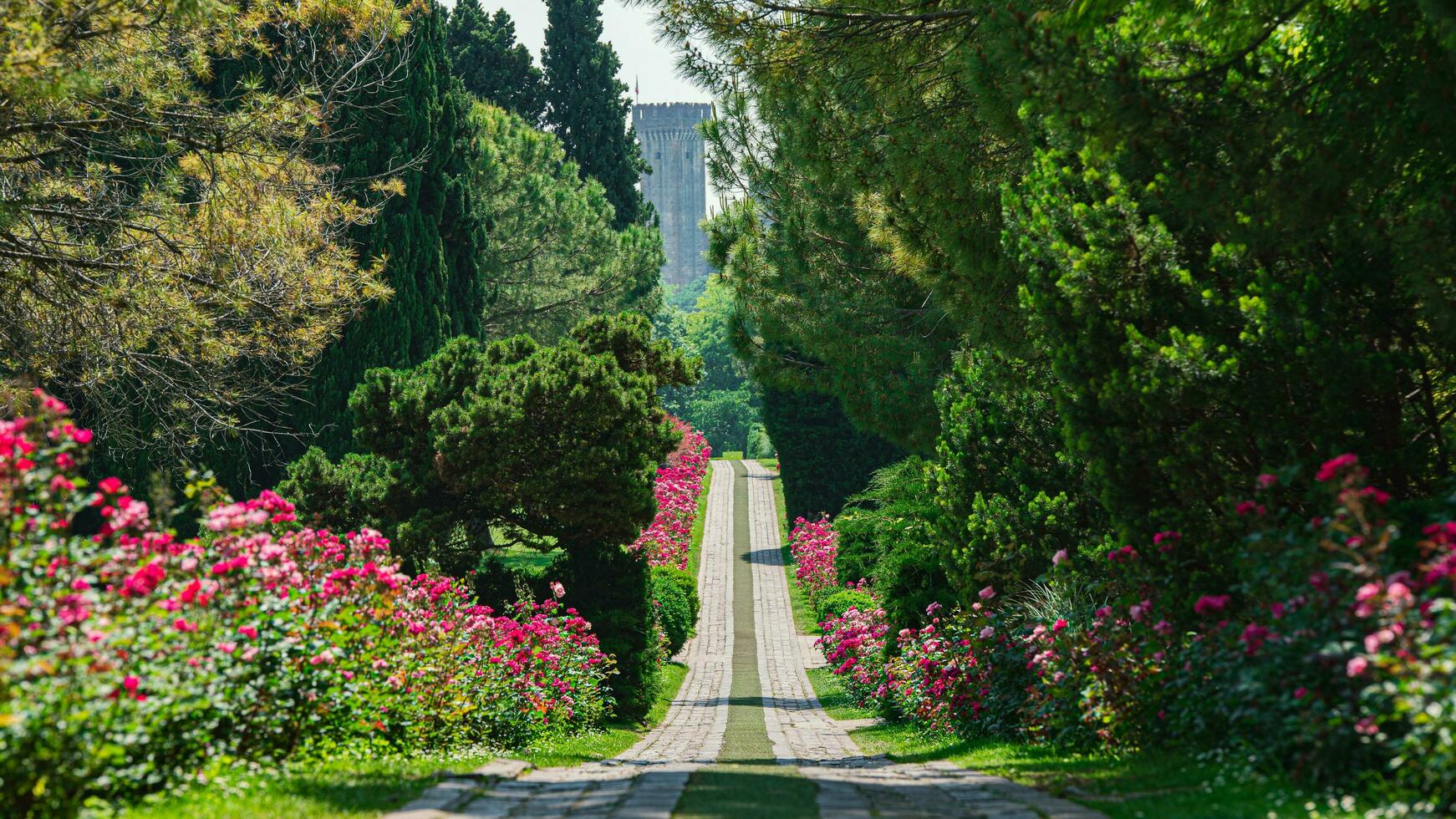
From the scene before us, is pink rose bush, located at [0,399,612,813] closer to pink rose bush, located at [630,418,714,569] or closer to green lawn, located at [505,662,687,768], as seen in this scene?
green lawn, located at [505,662,687,768]

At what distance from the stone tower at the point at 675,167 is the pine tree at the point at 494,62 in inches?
3455

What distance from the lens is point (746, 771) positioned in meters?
6.85

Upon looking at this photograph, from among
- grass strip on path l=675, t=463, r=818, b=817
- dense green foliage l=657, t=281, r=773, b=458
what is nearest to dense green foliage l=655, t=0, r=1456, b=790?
grass strip on path l=675, t=463, r=818, b=817

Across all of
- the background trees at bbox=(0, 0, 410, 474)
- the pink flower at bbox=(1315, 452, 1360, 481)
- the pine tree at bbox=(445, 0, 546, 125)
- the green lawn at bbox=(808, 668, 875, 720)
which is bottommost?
the green lawn at bbox=(808, 668, 875, 720)

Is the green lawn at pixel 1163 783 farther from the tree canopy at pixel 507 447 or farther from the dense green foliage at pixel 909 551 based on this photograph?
the tree canopy at pixel 507 447

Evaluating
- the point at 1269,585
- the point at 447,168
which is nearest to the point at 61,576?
the point at 1269,585

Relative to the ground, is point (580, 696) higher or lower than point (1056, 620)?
lower

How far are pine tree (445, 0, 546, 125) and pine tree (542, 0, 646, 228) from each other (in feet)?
2.14

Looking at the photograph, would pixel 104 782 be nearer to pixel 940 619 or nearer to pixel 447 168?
pixel 940 619

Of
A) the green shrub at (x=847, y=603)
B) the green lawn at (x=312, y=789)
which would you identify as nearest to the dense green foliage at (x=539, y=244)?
the green shrub at (x=847, y=603)

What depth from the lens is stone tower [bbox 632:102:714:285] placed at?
129m

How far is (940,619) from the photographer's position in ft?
42.2

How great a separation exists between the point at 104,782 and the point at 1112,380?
5.35 m

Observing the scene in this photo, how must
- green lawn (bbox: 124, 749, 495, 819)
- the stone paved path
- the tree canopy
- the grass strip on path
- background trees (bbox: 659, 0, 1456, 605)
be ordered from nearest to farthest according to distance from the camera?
green lawn (bbox: 124, 749, 495, 819) < the grass strip on path < the stone paved path < background trees (bbox: 659, 0, 1456, 605) < the tree canopy
